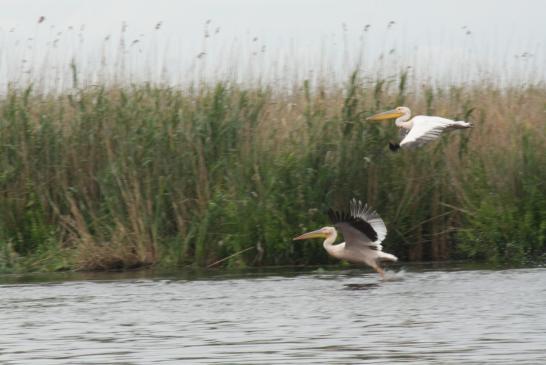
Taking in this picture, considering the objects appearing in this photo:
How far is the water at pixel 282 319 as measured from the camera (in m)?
8.62

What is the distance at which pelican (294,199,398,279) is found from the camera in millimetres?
13242

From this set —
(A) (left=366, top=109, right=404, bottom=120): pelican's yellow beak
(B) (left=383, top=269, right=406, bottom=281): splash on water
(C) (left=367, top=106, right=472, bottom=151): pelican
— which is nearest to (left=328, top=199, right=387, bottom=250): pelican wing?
(B) (left=383, top=269, right=406, bottom=281): splash on water

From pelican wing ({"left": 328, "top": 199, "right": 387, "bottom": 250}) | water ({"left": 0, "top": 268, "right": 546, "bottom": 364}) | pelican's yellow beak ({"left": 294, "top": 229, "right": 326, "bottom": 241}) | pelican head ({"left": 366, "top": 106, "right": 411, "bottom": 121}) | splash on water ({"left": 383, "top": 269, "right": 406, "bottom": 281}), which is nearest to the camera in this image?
water ({"left": 0, "top": 268, "right": 546, "bottom": 364})

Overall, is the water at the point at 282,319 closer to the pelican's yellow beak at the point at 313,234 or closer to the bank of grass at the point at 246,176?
the pelican's yellow beak at the point at 313,234

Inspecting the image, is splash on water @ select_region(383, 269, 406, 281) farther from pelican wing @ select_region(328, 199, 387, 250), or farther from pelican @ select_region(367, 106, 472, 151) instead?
pelican @ select_region(367, 106, 472, 151)

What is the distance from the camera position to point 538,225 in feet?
45.9

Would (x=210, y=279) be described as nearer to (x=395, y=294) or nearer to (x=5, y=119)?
(x=395, y=294)

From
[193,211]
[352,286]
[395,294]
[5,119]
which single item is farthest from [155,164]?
[395,294]

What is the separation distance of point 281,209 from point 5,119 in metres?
3.62

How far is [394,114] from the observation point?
46.6 feet

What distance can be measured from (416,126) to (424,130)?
168 millimetres

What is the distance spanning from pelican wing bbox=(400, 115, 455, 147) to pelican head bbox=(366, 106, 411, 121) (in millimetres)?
543

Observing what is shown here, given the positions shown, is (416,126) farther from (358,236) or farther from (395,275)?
(395,275)

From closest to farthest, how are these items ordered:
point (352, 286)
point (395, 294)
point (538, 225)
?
1. point (395, 294)
2. point (352, 286)
3. point (538, 225)
